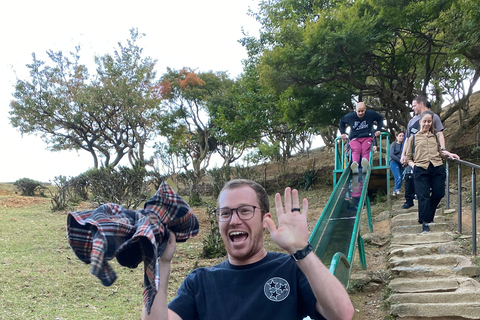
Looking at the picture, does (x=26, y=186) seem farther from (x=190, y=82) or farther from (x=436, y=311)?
(x=436, y=311)

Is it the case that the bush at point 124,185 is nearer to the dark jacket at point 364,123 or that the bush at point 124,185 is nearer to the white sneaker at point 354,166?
the white sneaker at point 354,166

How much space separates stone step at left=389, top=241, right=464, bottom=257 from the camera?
501 cm

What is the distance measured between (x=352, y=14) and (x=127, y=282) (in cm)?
788

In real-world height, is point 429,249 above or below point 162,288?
below

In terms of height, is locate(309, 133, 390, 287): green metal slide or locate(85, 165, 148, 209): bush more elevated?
locate(85, 165, 148, 209): bush

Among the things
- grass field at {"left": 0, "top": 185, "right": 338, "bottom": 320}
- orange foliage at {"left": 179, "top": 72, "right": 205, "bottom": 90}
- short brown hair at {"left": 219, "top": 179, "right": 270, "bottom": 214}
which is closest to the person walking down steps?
grass field at {"left": 0, "top": 185, "right": 338, "bottom": 320}

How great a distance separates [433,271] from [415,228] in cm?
172

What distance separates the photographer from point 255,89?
15.3 meters

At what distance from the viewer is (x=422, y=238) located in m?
5.69

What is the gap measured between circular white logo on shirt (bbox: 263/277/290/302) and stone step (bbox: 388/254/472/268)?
12.1 feet

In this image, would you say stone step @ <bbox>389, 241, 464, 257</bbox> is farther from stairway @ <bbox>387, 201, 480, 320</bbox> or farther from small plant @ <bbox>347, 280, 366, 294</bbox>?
small plant @ <bbox>347, 280, 366, 294</bbox>

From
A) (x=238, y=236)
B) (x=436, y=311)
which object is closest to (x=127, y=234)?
(x=238, y=236)

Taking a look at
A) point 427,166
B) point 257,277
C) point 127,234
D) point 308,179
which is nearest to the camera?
point 127,234

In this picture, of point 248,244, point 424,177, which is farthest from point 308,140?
point 248,244
